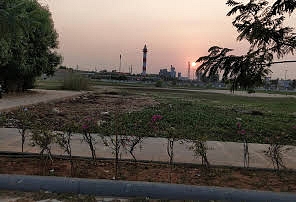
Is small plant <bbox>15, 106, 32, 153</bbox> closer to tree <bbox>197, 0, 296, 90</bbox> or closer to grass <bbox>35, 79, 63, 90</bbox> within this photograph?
tree <bbox>197, 0, 296, 90</bbox>

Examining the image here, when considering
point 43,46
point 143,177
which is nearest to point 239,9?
point 143,177

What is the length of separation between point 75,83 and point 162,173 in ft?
79.0

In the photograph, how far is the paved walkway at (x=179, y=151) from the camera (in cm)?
593

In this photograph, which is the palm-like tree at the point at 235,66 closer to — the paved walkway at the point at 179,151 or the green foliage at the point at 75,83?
the paved walkway at the point at 179,151

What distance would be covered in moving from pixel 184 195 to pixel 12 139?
4087mm

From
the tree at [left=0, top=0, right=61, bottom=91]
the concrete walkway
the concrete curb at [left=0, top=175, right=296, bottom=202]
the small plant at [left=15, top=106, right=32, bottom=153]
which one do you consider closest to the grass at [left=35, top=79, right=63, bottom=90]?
the tree at [left=0, top=0, right=61, bottom=91]

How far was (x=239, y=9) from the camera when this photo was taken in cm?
654

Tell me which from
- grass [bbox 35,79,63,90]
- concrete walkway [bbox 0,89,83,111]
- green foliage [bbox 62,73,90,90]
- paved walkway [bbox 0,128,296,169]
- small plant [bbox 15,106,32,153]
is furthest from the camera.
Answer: grass [bbox 35,79,63,90]

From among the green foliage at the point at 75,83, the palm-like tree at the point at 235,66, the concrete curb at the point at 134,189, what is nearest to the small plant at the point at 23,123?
the concrete curb at the point at 134,189

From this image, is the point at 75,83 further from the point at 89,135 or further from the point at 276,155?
the point at 276,155

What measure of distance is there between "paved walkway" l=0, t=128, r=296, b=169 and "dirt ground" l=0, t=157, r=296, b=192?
49cm

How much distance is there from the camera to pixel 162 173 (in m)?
5.00

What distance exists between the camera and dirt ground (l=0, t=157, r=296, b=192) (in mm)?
4684

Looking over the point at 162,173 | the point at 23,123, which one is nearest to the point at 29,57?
the point at 23,123
